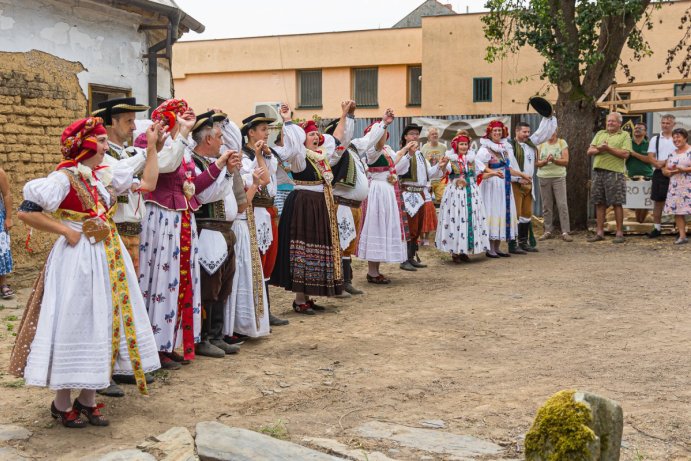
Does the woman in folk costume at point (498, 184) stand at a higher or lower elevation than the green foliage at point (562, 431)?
higher

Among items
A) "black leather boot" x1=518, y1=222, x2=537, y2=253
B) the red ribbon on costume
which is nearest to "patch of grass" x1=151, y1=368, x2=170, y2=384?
the red ribbon on costume

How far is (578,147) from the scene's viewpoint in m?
14.9

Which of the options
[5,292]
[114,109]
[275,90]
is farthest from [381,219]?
[275,90]

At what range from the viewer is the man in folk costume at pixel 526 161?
1284cm

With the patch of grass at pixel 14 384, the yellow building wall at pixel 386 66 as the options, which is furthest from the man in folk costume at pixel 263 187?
the yellow building wall at pixel 386 66

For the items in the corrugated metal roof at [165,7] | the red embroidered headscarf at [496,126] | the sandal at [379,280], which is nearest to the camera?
the sandal at [379,280]

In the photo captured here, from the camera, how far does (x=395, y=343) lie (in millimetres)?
7105

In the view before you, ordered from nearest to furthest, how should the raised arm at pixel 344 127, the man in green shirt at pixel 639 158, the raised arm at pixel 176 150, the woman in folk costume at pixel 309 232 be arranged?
the raised arm at pixel 176 150 → the woman in folk costume at pixel 309 232 → the raised arm at pixel 344 127 → the man in green shirt at pixel 639 158

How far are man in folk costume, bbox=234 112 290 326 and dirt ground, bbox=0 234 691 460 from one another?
0.74m

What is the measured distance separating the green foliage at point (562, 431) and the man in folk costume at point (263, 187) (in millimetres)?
3870

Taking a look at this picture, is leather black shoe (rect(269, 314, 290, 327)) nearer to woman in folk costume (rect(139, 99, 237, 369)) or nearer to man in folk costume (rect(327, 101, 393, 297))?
man in folk costume (rect(327, 101, 393, 297))

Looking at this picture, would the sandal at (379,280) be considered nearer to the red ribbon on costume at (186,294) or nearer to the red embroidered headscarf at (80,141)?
the red ribbon on costume at (186,294)

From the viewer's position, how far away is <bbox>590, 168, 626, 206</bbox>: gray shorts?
44.2ft

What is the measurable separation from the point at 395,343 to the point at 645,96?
59.9ft
